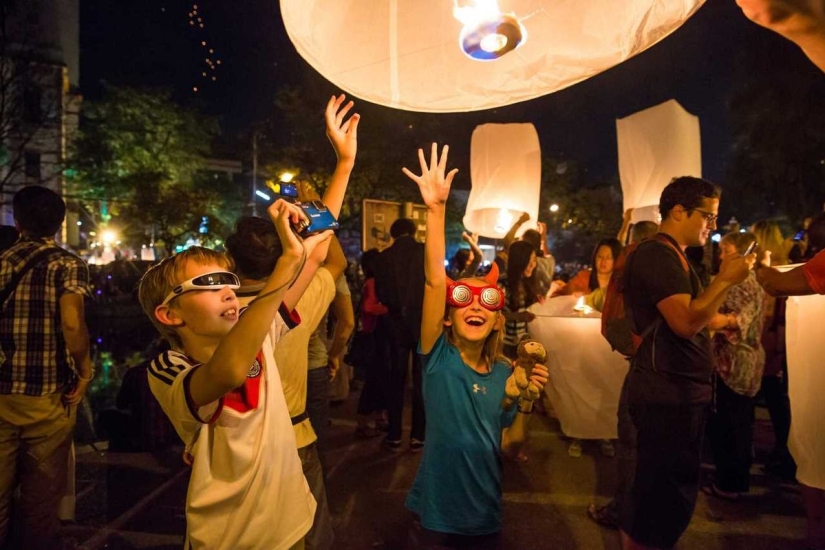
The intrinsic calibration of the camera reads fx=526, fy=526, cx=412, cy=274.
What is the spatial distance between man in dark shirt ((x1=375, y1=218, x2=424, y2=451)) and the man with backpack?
2.57 metres

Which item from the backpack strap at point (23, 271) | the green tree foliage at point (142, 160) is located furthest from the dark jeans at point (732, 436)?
the green tree foliage at point (142, 160)

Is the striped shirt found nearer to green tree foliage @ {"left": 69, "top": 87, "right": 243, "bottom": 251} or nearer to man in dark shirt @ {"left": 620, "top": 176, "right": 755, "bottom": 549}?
man in dark shirt @ {"left": 620, "top": 176, "right": 755, "bottom": 549}

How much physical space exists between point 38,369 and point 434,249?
239cm

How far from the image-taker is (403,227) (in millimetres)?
5621

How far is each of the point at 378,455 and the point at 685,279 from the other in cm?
355

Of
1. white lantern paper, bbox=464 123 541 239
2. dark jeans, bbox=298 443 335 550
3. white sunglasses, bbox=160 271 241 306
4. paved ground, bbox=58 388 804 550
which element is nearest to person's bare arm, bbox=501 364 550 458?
dark jeans, bbox=298 443 335 550

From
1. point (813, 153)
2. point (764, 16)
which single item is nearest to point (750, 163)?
point (813, 153)

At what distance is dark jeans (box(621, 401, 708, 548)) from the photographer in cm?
257

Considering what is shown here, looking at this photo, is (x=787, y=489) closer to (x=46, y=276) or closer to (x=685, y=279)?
(x=685, y=279)

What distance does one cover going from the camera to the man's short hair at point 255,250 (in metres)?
2.44

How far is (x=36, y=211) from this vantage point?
305 cm

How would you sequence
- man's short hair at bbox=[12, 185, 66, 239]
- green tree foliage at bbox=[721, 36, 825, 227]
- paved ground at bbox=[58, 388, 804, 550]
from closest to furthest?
1. man's short hair at bbox=[12, 185, 66, 239]
2. paved ground at bbox=[58, 388, 804, 550]
3. green tree foliage at bbox=[721, 36, 825, 227]

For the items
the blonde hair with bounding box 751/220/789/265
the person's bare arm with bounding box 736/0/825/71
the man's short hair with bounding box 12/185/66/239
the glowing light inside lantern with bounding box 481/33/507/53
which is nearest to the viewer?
the person's bare arm with bounding box 736/0/825/71

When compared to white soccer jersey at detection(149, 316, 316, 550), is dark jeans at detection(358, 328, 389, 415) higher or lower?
lower
